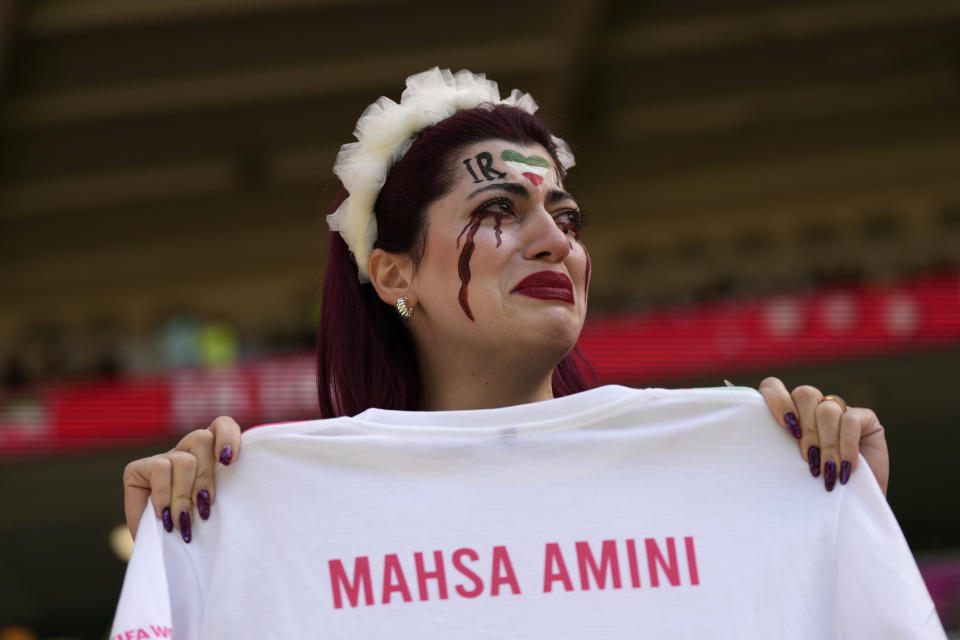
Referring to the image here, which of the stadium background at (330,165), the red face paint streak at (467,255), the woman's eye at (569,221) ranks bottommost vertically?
the red face paint streak at (467,255)

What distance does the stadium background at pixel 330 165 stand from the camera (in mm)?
12625

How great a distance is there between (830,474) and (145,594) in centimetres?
95

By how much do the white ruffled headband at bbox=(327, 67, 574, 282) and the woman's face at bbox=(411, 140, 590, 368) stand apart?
0.12m

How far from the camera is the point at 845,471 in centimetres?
182

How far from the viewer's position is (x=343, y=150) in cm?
232

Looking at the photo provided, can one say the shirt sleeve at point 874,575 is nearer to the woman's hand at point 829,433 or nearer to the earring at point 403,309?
the woman's hand at point 829,433

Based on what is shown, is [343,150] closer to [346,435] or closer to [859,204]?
[346,435]

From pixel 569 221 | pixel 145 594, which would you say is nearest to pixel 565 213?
pixel 569 221

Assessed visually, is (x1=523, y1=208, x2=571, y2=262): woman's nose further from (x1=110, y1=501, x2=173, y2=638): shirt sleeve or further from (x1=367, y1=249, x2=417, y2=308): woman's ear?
(x1=110, y1=501, x2=173, y2=638): shirt sleeve

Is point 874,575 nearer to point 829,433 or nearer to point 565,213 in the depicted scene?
point 829,433

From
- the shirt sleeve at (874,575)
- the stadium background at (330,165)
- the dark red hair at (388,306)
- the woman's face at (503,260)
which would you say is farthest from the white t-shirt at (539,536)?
the stadium background at (330,165)

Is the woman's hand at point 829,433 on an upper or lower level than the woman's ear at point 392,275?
lower

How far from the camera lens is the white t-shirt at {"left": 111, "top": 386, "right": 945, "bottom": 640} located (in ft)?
5.72

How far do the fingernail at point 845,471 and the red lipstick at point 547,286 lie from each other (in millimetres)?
478
